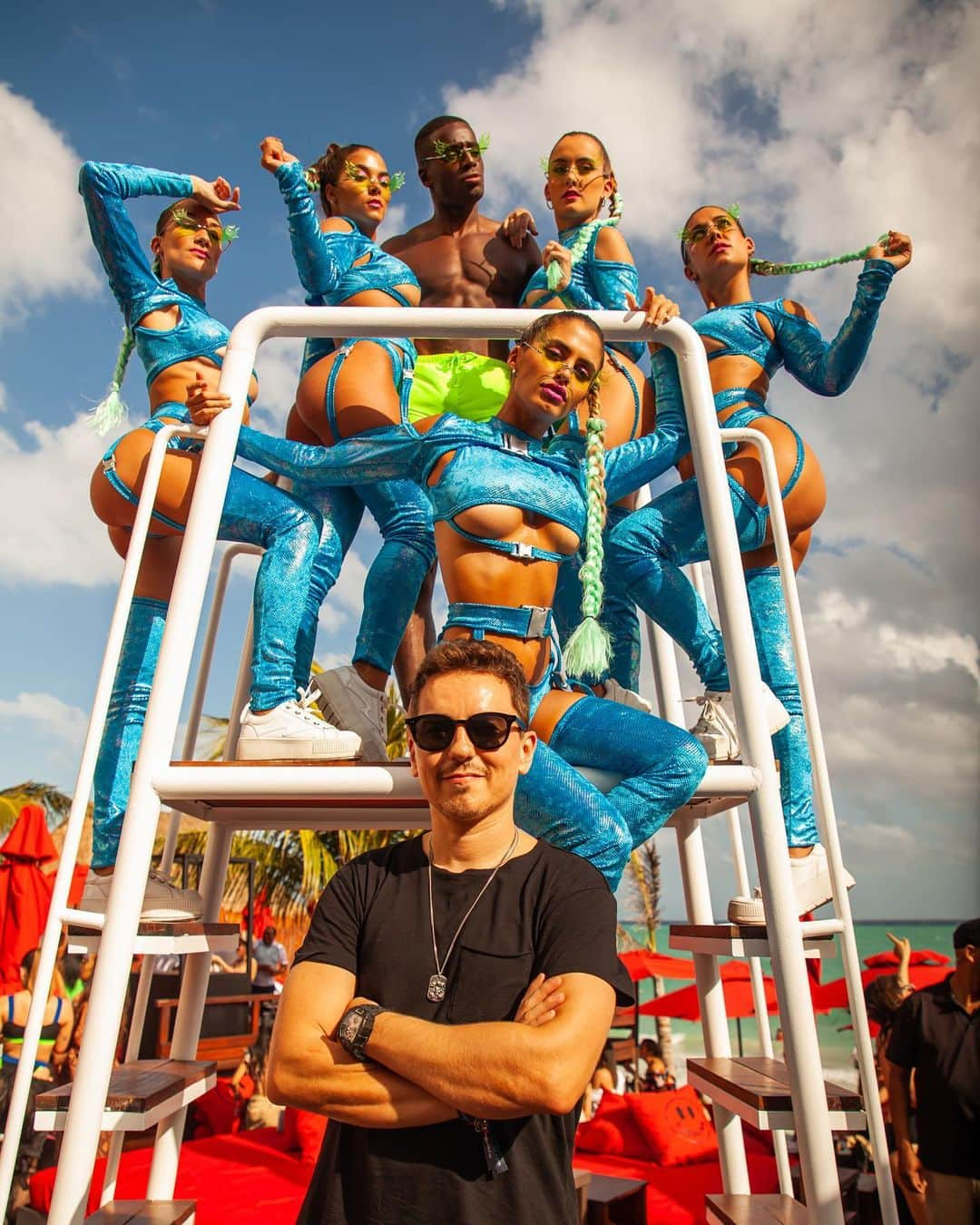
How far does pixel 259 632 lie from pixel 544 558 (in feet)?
3.67

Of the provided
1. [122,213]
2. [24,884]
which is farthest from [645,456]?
[24,884]

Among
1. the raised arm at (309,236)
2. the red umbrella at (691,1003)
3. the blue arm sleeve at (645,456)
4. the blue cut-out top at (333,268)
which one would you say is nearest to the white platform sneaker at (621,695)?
the blue arm sleeve at (645,456)

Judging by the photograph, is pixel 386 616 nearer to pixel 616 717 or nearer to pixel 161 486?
pixel 161 486

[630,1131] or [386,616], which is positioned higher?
[386,616]

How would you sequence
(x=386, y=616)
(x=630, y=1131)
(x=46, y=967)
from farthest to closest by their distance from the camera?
1. (x=630, y=1131)
2. (x=386, y=616)
3. (x=46, y=967)

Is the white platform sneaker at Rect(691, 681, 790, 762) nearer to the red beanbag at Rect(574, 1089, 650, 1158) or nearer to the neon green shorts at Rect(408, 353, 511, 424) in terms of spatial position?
the neon green shorts at Rect(408, 353, 511, 424)

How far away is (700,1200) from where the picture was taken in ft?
20.7

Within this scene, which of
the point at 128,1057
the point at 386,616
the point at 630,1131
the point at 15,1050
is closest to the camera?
the point at 128,1057

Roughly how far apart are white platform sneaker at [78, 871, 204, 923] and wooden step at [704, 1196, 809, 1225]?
2118 millimetres

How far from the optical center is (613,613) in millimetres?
4559

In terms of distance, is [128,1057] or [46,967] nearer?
[46,967]

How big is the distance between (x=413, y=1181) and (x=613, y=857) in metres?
1.20

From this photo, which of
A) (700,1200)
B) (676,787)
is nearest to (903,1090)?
(700,1200)

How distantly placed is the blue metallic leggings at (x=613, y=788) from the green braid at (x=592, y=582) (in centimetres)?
17
